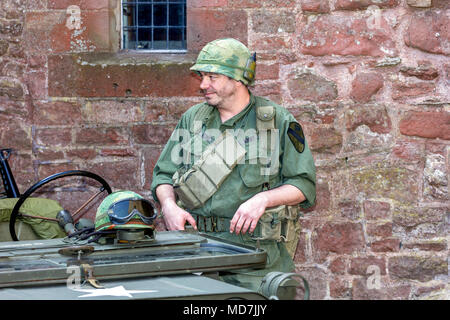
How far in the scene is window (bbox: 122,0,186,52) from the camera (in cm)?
634

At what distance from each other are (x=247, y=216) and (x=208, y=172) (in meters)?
0.36

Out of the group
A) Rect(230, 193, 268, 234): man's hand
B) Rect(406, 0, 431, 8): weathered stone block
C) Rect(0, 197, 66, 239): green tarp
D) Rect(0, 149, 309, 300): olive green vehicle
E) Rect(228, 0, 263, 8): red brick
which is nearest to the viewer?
Rect(0, 149, 309, 300): olive green vehicle

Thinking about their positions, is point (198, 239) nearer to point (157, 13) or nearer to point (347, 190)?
point (347, 190)

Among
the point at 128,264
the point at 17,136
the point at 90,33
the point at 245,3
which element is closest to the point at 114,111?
the point at 90,33

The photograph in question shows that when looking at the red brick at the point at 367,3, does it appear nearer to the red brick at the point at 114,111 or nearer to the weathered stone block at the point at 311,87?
Answer: the weathered stone block at the point at 311,87

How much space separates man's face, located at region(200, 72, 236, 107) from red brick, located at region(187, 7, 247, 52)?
70.4 inches

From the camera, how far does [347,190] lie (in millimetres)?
5891

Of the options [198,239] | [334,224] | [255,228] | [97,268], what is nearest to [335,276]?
[334,224]

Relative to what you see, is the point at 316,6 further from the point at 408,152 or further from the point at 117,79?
the point at 117,79

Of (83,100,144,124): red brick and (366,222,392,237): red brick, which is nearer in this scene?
(366,222,392,237): red brick

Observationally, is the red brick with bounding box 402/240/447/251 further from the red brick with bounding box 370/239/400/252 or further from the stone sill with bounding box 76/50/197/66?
the stone sill with bounding box 76/50/197/66

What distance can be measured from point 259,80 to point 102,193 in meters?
1.42

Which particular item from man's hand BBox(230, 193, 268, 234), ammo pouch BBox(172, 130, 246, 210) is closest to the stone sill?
ammo pouch BBox(172, 130, 246, 210)

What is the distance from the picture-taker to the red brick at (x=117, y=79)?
236 inches
